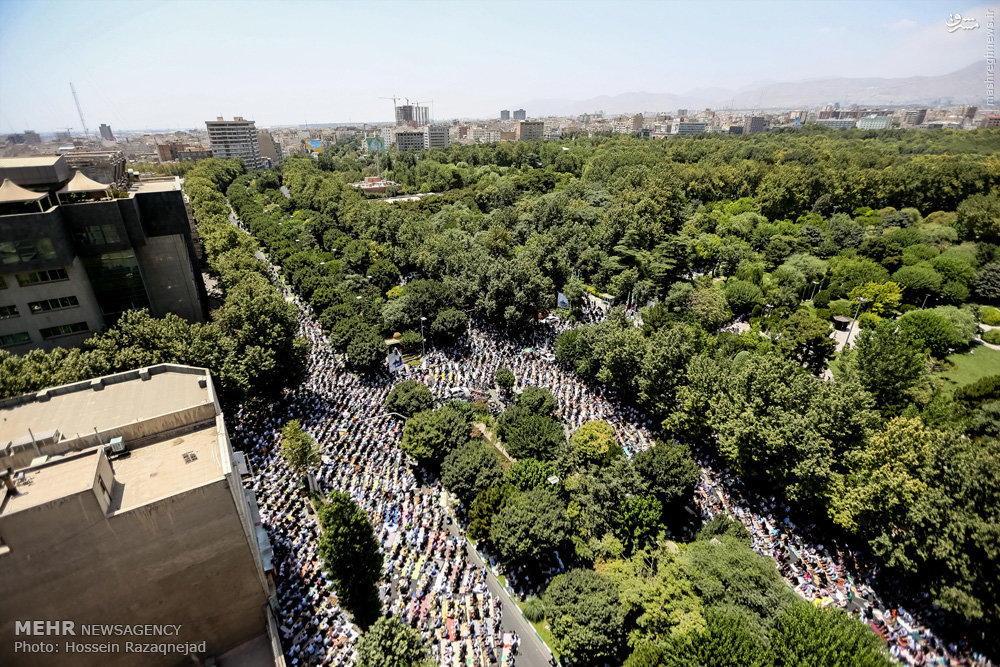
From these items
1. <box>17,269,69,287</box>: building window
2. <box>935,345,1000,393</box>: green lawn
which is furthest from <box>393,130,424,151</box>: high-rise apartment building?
<box>935,345,1000,393</box>: green lawn

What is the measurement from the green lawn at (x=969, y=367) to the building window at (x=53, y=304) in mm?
62003

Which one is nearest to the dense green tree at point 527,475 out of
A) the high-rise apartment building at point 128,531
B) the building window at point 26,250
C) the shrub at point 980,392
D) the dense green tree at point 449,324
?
the high-rise apartment building at point 128,531

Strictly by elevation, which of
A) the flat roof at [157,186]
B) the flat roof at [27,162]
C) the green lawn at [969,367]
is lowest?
the green lawn at [969,367]

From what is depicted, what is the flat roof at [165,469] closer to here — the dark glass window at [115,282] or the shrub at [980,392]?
the dark glass window at [115,282]

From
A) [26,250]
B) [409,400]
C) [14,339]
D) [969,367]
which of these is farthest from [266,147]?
[969,367]

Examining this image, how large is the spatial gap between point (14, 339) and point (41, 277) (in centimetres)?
420

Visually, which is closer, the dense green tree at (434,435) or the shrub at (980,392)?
the dense green tree at (434,435)

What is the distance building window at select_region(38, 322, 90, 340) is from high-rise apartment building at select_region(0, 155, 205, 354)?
5 centimetres

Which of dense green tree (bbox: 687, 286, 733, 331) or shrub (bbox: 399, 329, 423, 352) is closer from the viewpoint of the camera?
shrub (bbox: 399, 329, 423, 352)

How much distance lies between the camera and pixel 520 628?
21.5 metres

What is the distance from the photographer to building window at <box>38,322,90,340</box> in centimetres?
2881

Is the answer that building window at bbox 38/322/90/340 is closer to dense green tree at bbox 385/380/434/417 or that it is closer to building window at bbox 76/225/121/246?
building window at bbox 76/225/121/246

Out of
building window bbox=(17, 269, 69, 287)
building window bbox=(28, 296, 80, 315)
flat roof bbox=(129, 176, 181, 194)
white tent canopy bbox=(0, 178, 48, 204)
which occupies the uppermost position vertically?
white tent canopy bbox=(0, 178, 48, 204)

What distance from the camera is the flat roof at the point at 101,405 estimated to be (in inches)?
720
